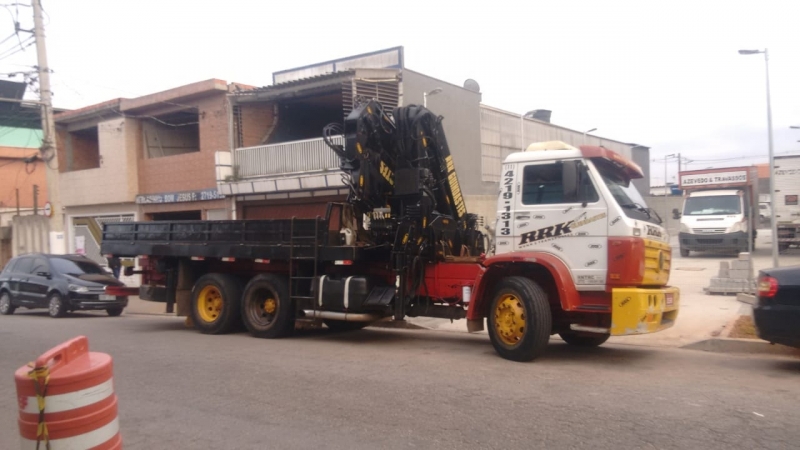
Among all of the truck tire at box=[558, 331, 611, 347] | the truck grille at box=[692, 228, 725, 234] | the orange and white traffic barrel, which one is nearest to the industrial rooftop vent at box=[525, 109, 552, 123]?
the truck grille at box=[692, 228, 725, 234]

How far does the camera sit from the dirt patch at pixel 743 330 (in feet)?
29.6

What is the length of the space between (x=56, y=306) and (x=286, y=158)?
705cm

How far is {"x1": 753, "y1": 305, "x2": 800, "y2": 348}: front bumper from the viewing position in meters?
7.02

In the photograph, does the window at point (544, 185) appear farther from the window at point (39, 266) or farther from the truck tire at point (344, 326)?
the window at point (39, 266)

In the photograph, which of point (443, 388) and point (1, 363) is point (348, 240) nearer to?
point (443, 388)

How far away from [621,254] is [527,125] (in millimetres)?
17025

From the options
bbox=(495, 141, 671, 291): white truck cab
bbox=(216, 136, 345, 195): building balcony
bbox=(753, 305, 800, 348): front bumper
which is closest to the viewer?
bbox=(753, 305, 800, 348): front bumper

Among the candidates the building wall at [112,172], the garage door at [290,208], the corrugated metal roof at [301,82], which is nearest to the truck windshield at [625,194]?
the corrugated metal roof at [301,82]

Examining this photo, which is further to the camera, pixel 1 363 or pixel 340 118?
pixel 340 118

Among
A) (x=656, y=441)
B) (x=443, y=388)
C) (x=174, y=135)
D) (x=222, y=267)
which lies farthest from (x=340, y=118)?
(x=656, y=441)

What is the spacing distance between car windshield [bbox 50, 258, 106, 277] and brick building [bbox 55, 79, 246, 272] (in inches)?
178

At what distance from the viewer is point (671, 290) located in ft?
26.5

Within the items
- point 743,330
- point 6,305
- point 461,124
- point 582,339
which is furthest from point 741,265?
point 6,305

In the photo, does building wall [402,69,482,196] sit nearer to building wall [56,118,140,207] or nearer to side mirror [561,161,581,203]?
side mirror [561,161,581,203]
